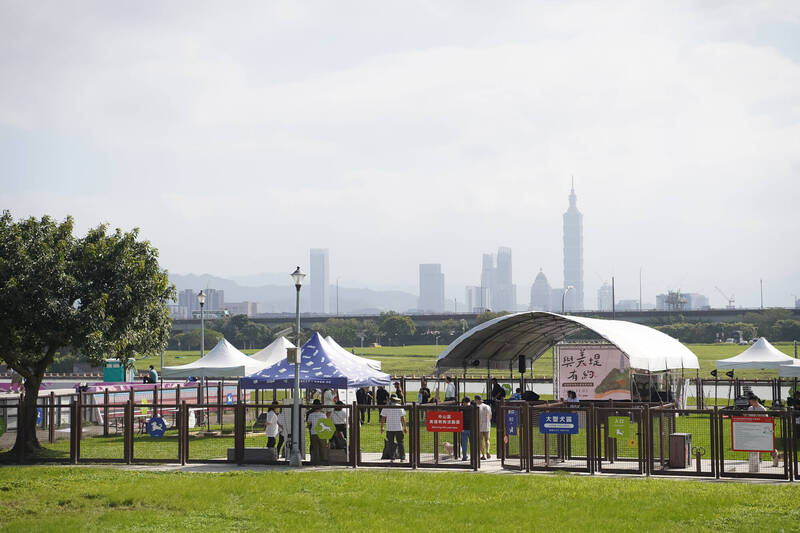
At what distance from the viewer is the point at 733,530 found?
577 inches

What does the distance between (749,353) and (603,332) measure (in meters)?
21.0

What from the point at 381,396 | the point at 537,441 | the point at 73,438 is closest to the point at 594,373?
the point at 381,396

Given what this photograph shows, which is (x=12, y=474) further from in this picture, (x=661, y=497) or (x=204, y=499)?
(x=661, y=497)

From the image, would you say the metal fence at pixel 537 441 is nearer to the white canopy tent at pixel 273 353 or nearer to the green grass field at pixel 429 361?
the white canopy tent at pixel 273 353

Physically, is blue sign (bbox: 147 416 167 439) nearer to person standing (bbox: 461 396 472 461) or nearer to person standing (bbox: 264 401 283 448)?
person standing (bbox: 264 401 283 448)

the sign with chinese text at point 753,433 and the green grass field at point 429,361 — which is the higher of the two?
the sign with chinese text at point 753,433

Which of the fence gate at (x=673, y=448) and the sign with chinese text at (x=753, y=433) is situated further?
the fence gate at (x=673, y=448)

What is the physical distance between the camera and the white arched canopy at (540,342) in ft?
90.5

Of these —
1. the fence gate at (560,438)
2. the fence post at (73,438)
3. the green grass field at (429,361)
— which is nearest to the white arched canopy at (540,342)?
the fence gate at (560,438)

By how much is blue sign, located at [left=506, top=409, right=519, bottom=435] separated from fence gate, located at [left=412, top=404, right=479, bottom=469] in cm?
89

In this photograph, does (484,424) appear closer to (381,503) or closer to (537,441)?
(537,441)

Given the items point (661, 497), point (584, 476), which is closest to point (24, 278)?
point (584, 476)

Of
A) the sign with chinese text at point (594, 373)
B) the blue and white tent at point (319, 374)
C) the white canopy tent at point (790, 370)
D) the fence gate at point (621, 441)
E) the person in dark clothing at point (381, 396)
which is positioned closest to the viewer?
the fence gate at point (621, 441)

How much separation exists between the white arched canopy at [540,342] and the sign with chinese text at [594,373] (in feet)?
3.15
